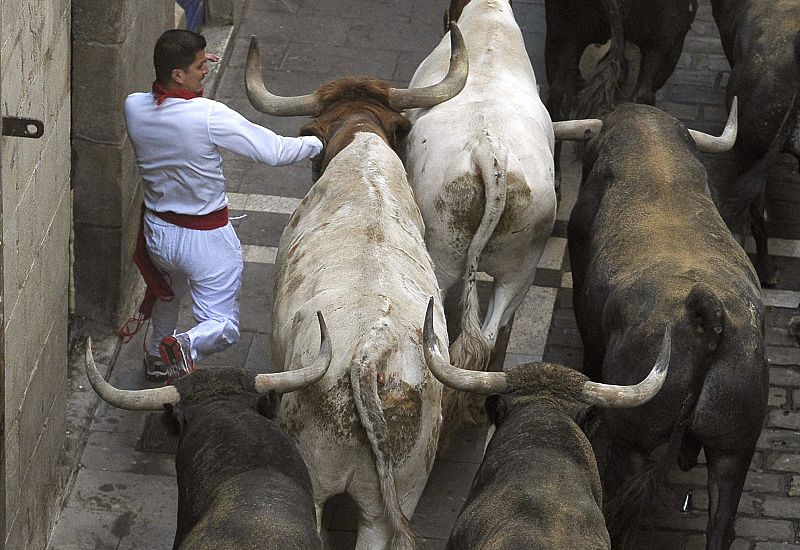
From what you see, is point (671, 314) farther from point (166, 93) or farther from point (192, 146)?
point (166, 93)

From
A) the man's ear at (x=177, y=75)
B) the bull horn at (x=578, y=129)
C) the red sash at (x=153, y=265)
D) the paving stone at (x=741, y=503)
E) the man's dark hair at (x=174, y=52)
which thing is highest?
the man's dark hair at (x=174, y=52)

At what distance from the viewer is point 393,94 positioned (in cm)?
822

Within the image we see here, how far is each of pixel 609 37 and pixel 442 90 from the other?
3394 millimetres

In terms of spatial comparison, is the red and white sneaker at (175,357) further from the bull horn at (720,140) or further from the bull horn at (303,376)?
the bull horn at (720,140)

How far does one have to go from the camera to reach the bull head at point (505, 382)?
617 cm

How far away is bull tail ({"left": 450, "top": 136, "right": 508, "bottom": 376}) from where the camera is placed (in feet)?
25.5

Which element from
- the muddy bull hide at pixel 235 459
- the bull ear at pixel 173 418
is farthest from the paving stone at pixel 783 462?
the bull ear at pixel 173 418

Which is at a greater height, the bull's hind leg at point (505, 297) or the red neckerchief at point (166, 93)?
the red neckerchief at point (166, 93)

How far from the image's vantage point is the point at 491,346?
8.23 m

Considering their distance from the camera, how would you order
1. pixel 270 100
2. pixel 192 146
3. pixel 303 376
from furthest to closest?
pixel 270 100, pixel 192 146, pixel 303 376

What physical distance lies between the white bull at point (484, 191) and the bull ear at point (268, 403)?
1.85 m

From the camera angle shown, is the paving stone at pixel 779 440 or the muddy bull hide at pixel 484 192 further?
the paving stone at pixel 779 440

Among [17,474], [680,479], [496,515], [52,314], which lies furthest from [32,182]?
[680,479]

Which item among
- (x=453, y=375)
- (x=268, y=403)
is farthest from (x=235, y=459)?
(x=453, y=375)
